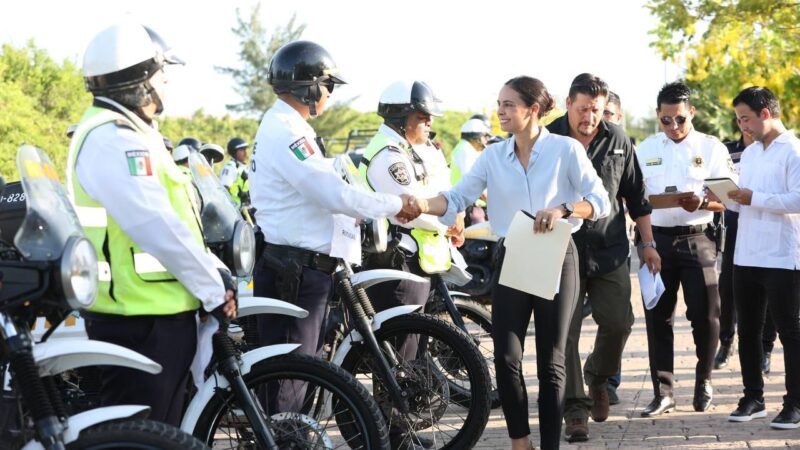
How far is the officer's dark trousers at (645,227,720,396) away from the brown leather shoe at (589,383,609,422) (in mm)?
487

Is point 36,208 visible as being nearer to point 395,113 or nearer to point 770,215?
point 395,113

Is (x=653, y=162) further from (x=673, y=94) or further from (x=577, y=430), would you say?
(x=577, y=430)

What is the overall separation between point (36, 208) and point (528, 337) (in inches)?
304

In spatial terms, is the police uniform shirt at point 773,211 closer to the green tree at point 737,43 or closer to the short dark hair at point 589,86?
the short dark hair at point 589,86

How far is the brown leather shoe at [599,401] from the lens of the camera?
719 cm

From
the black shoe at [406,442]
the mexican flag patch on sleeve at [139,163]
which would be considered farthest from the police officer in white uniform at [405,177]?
the mexican flag patch on sleeve at [139,163]

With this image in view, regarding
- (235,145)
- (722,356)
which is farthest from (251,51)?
(722,356)

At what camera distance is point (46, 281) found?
3553 millimetres

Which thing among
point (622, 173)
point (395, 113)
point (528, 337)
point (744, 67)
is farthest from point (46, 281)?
point (744, 67)

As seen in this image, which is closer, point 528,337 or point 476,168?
point 476,168

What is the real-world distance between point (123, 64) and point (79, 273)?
2.99 feet

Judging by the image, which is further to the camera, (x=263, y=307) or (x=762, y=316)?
(x=762, y=316)

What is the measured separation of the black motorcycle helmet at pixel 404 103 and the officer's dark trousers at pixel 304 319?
1591 millimetres

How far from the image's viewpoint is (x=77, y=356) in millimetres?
3625
